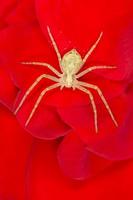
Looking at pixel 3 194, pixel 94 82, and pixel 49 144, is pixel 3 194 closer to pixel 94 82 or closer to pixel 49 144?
pixel 49 144

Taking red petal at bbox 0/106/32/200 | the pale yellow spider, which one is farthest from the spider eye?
red petal at bbox 0/106/32/200

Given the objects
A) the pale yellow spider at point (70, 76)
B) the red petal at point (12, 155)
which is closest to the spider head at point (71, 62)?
the pale yellow spider at point (70, 76)

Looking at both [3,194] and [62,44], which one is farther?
[62,44]

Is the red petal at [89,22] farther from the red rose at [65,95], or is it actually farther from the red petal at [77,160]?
the red petal at [77,160]

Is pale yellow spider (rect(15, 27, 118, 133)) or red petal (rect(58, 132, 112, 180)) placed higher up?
pale yellow spider (rect(15, 27, 118, 133))

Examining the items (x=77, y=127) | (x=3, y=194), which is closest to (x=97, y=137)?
(x=77, y=127)

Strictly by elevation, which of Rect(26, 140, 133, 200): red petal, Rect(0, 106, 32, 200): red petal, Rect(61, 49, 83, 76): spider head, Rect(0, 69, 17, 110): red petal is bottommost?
Rect(26, 140, 133, 200): red petal

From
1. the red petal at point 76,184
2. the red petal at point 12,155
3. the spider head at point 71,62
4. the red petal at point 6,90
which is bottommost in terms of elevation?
the red petal at point 76,184

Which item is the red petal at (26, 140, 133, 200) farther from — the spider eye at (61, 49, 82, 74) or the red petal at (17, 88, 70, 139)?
the spider eye at (61, 49, 82, 74)
